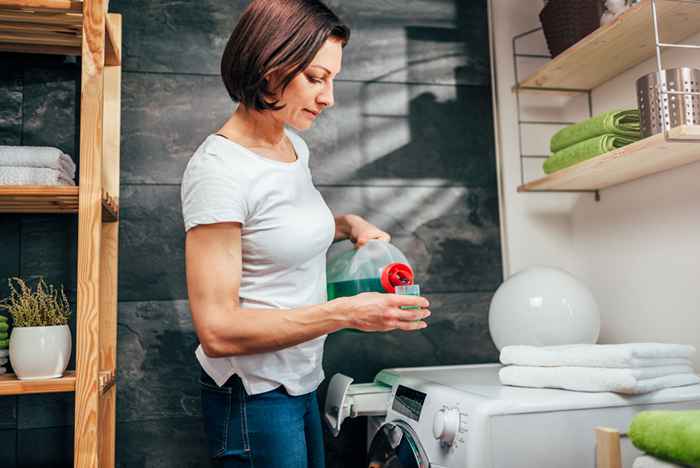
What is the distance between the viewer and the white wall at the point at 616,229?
183 cm

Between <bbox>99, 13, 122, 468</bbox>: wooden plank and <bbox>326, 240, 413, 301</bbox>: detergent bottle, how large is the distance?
0.64 metres

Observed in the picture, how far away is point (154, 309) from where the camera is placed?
1971 millimetres

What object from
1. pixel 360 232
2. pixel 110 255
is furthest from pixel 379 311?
pixel 110 255

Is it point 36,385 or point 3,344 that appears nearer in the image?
point 36,385

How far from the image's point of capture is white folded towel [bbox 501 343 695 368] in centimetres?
142

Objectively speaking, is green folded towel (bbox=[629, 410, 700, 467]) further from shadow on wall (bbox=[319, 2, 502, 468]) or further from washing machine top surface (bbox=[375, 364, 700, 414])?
shadow on wall (bbox=[319, 2, 502, 468])

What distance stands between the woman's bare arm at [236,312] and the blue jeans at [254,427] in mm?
132

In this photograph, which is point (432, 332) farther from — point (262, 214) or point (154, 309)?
point (262, 214)

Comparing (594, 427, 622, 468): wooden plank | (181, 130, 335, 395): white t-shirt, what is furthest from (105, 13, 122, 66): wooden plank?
(594, 427, 622, 468): wooden plank

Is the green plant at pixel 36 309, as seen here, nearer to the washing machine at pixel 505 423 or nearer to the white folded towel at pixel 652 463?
the washing machine at pixel 505 423

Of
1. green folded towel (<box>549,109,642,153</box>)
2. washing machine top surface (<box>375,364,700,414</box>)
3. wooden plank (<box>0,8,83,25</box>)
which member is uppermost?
wooden plank (<box>0,8,83,25</box>)

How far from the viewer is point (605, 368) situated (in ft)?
4.70

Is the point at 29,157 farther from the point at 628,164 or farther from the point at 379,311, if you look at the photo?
the point at 628,164

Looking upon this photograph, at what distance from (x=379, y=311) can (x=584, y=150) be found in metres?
0.90
